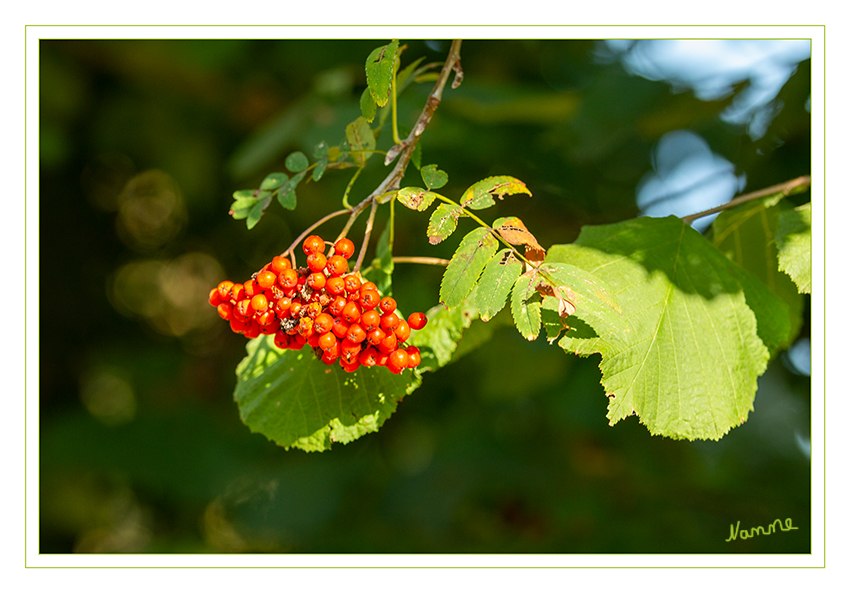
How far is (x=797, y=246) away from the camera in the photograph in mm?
1532

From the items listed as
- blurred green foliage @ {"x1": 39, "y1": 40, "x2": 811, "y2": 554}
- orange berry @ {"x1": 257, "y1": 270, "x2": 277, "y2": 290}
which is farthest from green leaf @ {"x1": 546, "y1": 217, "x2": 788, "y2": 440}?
blurred green foliage @ {"x1": 39, "y1": 40, "x2": 811, "y2": 554}

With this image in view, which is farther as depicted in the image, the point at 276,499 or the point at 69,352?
the point at 69,352

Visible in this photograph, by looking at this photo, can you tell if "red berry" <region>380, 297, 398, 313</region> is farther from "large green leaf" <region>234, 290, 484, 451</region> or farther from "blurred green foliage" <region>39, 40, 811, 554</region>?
"blurred green foliage" <region>39, 40, 811, 554</region>

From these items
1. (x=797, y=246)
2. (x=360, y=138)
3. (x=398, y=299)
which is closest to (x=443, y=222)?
(x=360, y=138)

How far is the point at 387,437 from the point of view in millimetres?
4297

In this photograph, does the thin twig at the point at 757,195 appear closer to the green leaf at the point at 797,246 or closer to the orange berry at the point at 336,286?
the green leaf at the point at 797,246

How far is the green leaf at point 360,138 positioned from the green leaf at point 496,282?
525 mm

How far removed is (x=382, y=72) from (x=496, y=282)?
1.78ft

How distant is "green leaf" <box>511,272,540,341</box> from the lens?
1.14m

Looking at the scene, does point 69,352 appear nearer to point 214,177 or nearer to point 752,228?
point 214,177

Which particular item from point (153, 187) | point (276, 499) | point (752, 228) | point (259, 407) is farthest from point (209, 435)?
point (752, 228)

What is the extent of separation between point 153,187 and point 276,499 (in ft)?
9.33

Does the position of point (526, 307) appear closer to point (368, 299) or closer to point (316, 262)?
point (368, 299)

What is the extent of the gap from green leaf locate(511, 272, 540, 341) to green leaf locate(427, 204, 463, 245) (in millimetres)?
187
